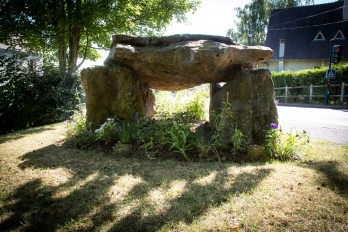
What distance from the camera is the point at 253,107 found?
4211 mm

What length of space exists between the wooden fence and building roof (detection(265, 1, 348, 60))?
981cm

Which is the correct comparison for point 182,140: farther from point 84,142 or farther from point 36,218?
point 36,218

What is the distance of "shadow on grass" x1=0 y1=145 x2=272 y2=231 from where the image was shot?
2.20 m

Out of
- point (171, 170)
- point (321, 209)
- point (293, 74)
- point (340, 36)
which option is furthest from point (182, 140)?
point (340, 36)

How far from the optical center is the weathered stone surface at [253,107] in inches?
165

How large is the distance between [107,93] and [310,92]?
1568cm

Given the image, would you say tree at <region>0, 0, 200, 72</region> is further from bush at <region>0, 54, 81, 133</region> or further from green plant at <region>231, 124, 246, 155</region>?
green plant at <region>231, 124, 246, 155</region>

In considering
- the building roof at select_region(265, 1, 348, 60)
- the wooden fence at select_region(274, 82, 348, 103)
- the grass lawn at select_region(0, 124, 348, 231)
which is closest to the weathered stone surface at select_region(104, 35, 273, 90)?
the grass lawn at select_region(0, 124, 348, 231)

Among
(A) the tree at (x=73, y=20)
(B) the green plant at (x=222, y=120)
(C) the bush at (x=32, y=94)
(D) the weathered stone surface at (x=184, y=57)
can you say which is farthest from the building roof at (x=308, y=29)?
(B) the green plant at (x=222, y=120)

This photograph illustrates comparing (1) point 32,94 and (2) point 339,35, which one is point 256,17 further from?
(1) point 32,94

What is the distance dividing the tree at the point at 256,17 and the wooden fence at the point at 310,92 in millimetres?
18442

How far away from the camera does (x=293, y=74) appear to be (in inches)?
679

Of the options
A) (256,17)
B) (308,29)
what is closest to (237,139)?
(308,29)

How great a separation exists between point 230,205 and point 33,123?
830 centimetres
